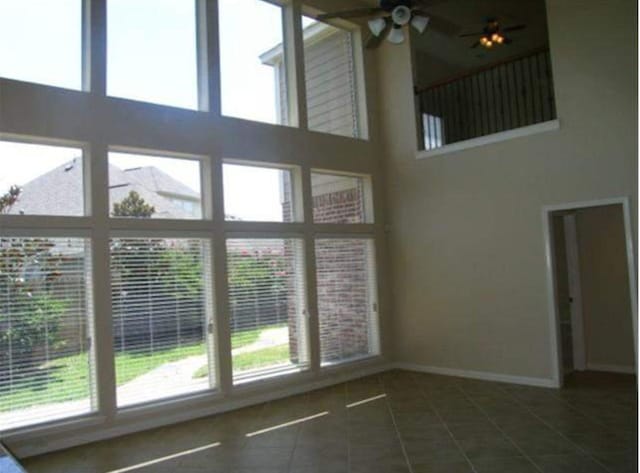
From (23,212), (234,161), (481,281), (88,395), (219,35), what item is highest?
(219,35)

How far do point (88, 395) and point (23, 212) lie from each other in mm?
1653

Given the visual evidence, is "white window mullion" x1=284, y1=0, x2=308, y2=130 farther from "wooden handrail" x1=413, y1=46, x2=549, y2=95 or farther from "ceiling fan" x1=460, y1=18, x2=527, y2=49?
"ceiling fan" x1=460, y1=18, x2=527, y2=49

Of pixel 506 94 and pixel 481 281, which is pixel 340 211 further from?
pixel 506 94

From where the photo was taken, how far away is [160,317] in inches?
194

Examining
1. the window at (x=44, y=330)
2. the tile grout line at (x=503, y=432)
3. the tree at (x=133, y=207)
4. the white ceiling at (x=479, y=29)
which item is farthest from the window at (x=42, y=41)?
the tile grout line at (x=503, y=432)

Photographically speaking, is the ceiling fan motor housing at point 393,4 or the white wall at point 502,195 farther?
the white wall at point 502,195

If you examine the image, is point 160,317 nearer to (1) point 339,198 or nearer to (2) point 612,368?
(1) point 339,198

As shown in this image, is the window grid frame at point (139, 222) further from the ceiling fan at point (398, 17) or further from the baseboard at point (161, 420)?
the ceiling fan at point (398, 17)

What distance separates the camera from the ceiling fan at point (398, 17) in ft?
14.0

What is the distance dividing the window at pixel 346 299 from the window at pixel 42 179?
2.78 metres

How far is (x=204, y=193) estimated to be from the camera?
5398mm

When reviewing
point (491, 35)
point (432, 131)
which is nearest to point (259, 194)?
point (432, 131)

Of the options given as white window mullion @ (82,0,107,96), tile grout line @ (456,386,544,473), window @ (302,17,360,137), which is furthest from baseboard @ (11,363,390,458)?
window @ (302,17,360,137)

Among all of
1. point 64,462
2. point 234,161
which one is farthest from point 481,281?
point 64,462
